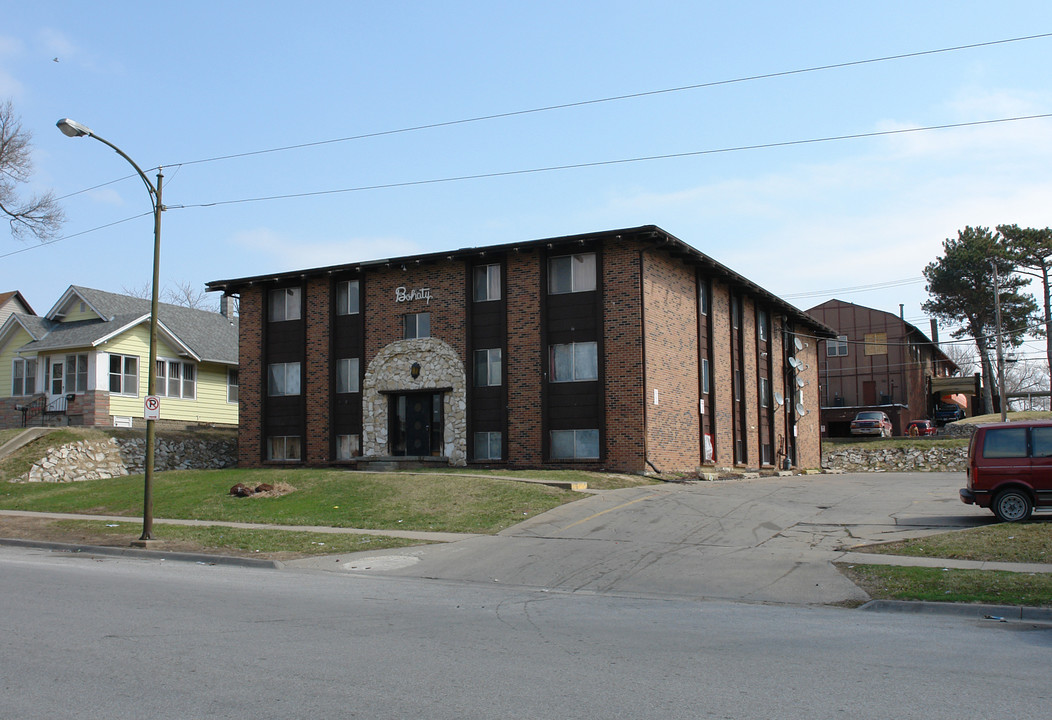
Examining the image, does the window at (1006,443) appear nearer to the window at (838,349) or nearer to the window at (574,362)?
the window at (574,362)

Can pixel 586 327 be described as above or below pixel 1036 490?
above

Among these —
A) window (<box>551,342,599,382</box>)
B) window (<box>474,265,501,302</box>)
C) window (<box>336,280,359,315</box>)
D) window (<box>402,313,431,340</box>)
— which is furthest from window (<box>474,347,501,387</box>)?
window (<box>336,280,359,315</box>)

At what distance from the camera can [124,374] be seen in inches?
1538

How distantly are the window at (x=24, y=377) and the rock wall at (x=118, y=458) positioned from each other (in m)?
8.96

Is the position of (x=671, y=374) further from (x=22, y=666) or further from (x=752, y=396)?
(x=22, y=666)

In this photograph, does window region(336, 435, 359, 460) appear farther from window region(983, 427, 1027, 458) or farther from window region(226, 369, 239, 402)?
window region(983, 427, 1027, 458)

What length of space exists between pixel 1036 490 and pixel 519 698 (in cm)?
1418

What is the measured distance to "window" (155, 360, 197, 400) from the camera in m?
40.7

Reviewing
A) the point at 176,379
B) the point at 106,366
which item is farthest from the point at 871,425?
the point at 106,366

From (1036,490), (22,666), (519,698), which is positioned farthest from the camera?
(1036,490)

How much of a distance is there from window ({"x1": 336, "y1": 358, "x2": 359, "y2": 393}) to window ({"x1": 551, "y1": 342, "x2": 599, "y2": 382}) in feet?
26.9

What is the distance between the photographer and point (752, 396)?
36.9 meters

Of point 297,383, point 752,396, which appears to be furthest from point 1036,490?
point 297,383

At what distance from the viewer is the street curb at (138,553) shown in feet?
50.7
